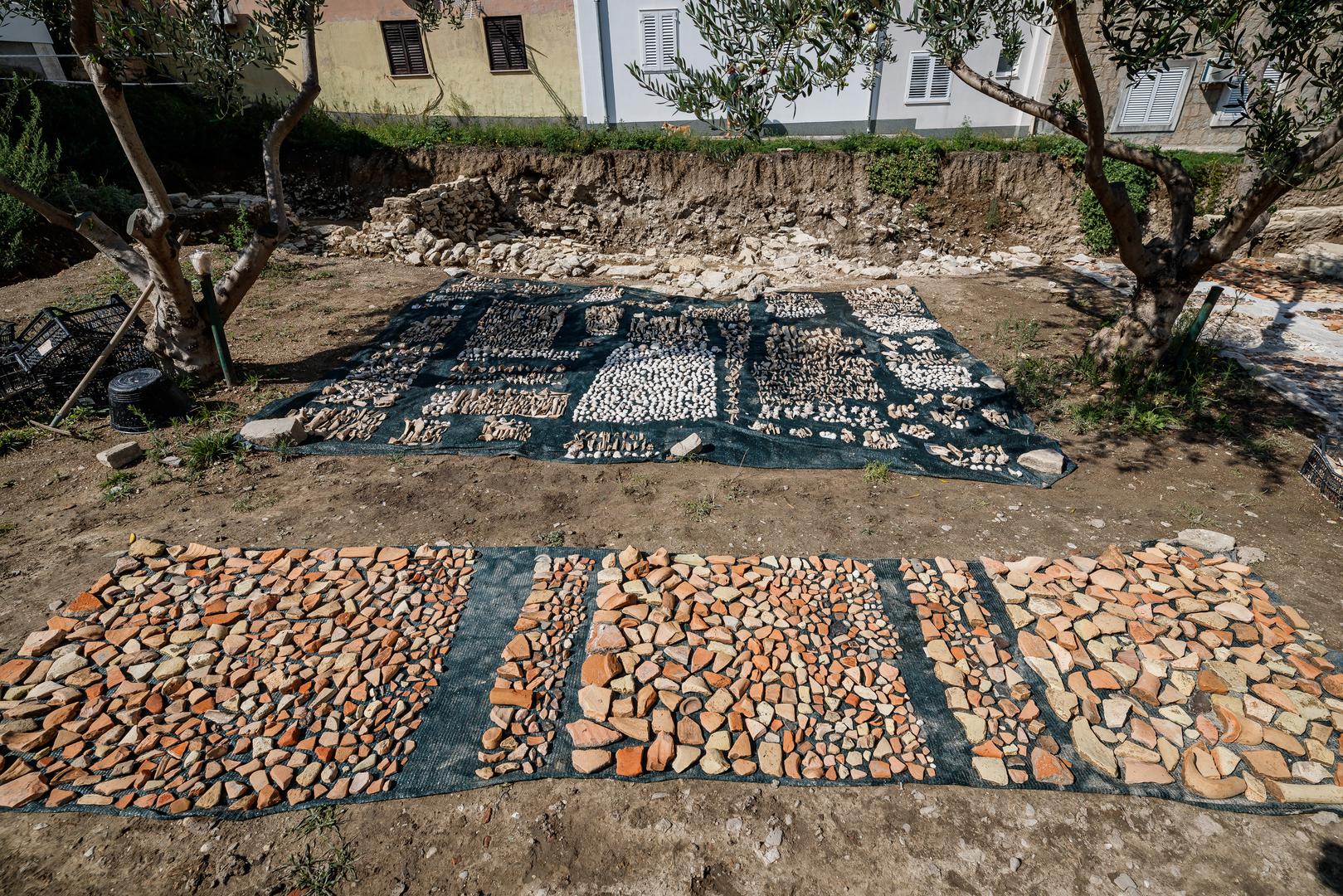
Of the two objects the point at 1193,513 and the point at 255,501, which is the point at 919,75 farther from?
the point at 255,501

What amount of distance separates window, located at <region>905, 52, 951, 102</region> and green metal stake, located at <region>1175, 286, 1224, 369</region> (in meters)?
11.2

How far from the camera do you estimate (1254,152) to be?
240 inches

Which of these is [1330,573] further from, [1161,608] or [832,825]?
[832,825]

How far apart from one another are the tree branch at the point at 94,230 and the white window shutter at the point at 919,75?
1707 centimetres

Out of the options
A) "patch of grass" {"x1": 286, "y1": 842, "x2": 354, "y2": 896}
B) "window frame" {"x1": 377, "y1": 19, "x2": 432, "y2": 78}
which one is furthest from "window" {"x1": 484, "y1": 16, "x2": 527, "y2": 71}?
"patch of grass" {"x1": 286, "y1": 842, "x2": 354, "y2": 896}

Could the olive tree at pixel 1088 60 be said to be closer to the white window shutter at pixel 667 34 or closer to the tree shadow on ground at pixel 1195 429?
the tree shadow on ground at pixel 1195 429

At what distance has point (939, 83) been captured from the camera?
648 inches

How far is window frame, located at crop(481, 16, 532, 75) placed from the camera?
56.6 feet

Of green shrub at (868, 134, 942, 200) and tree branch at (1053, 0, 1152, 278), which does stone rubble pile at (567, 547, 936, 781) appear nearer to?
tree branch at (1053, 0, 1152, 278)

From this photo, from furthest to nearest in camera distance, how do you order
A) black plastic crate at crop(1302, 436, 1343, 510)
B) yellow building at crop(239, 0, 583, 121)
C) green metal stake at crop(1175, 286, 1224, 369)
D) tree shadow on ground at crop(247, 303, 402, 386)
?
1. yellow building at crop(239, 0, 583, 121)
2. tree shadow on ground at crop(247, 303, 402, 386)
3. green metal stake at crop(1175, 286, 1224, 369)
4. black plastic crate at crop(1302, 436, 1343, 510)

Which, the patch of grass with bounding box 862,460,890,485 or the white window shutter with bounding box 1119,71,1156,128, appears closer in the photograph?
the patch of grass with bounding box 862,460,890,485

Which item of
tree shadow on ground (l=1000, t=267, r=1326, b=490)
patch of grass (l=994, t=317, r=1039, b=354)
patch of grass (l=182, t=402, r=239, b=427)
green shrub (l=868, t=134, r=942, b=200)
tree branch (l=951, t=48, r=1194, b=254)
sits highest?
tree branch (l=951, t=48, r=1194, b=254)

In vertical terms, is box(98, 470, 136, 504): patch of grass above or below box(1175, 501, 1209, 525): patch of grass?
above

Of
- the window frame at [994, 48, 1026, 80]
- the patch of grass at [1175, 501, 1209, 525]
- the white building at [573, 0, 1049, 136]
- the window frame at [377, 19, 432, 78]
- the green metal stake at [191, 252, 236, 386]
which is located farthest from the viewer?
the window frame at [377, 19, 432, 78]
